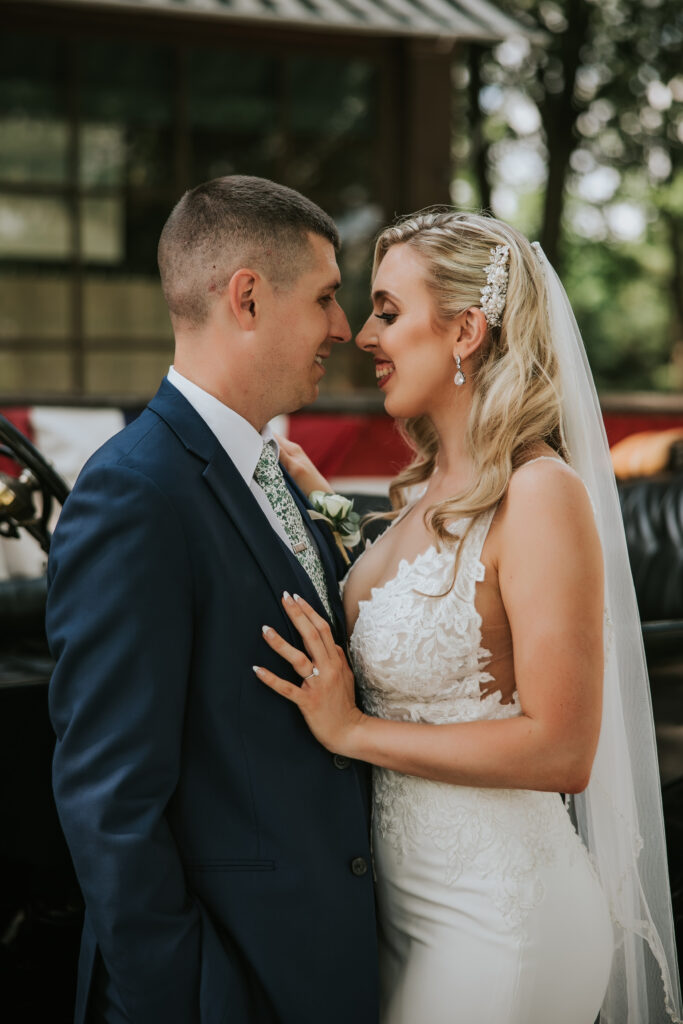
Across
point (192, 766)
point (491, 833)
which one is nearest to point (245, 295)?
point (192, 766)

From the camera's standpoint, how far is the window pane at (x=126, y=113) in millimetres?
7531

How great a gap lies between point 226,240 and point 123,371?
6.35 meters

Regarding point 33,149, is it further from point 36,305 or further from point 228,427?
point 228,427

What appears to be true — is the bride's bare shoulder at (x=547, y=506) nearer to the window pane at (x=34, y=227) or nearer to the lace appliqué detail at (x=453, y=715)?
the lace appliqué detail at (x=453, y=715)

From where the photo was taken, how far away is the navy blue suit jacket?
5.44 feet

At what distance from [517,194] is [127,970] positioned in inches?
818

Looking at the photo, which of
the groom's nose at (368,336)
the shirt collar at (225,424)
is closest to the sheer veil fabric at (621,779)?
the groom's nose at (368,336)

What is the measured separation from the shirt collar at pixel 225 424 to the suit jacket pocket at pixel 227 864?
715 millimetres

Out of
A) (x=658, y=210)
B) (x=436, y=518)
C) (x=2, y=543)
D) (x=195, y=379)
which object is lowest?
(x=2, y=543)

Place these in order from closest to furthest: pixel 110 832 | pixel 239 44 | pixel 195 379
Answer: pixel 110 832, pixel 195 379, pixel 239 44

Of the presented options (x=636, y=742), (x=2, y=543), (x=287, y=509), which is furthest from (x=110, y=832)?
(x=2, y=543)

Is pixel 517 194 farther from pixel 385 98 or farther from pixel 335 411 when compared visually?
pixel 335 411

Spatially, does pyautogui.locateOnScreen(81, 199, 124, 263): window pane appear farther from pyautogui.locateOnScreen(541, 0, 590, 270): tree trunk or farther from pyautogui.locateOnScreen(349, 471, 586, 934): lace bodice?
pyautogui.locateOnScreen(349, 471, 586, 934): lace bodice

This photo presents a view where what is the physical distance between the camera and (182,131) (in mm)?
7680
